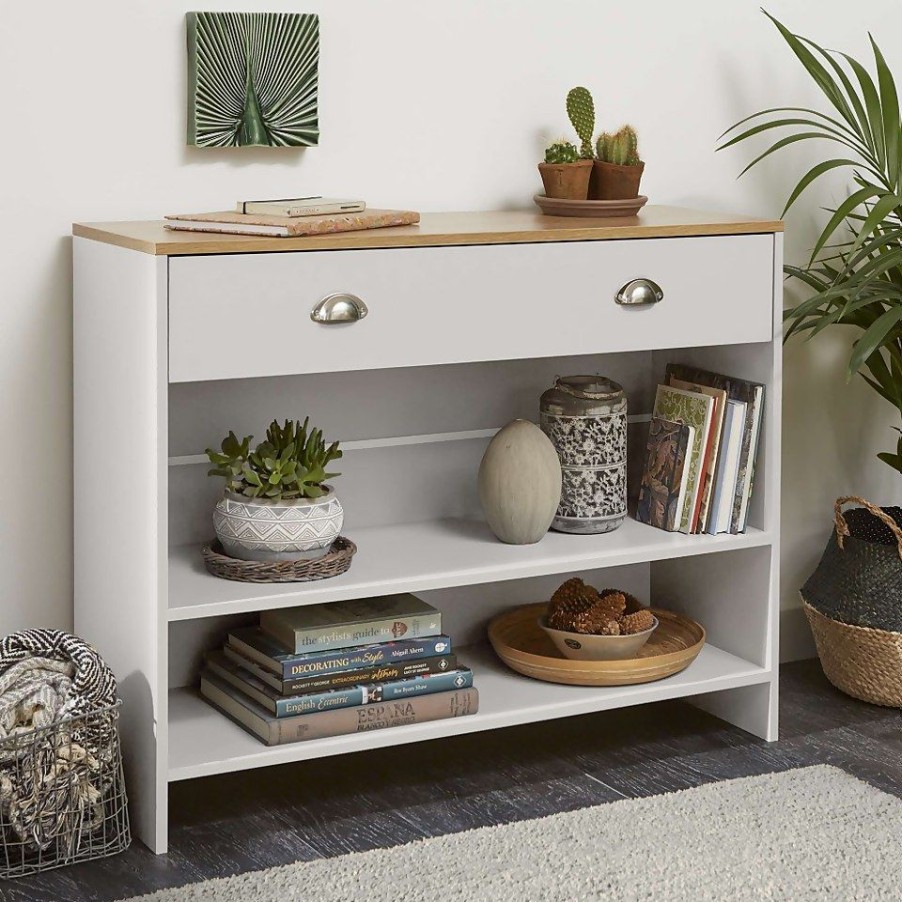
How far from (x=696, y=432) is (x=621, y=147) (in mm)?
494

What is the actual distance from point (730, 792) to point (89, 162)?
4.62 ft

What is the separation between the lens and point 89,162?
86.8 inches

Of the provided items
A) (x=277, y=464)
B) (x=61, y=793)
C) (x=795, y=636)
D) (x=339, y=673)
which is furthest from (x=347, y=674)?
(x=795, y=636)

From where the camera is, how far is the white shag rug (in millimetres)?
1911

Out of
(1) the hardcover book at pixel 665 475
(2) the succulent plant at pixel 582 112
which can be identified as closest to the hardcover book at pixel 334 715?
(1) the hardcover book at pixel 665 475

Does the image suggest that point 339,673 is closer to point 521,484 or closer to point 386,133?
point 521,484

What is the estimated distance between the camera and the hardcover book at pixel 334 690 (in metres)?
2.15

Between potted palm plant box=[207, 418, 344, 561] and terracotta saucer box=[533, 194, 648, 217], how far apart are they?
0.56 meters

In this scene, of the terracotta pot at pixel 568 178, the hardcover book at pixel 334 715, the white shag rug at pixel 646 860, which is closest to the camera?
the white shag rug at pixel 646 860

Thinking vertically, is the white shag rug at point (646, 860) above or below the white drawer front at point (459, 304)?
below

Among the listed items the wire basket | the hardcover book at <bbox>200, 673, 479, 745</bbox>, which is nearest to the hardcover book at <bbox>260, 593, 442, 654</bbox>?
the hardcover book at <bbox>200, 673, 479, 745</bbox>

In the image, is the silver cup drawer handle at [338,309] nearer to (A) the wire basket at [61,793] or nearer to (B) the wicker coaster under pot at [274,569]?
(B) the wicker coaster under pot at [274,569]

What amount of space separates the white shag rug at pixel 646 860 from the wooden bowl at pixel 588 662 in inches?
9.4

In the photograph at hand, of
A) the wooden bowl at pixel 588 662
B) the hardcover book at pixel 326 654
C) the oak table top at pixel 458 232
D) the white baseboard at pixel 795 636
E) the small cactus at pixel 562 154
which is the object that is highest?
the small cactus at pixel 562 154
